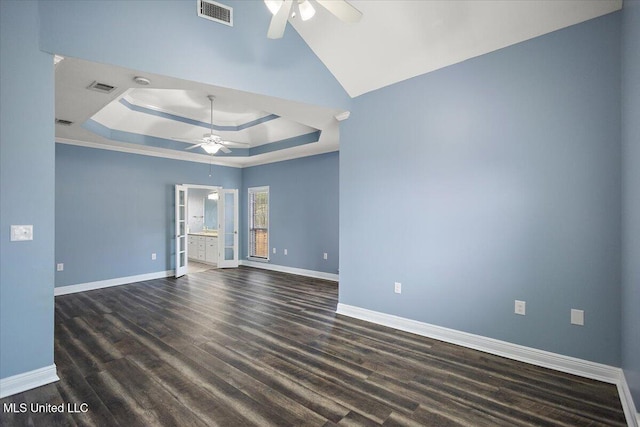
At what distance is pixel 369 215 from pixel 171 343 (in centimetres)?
262

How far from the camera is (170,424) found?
1977mm

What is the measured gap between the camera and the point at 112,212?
5.87 metres

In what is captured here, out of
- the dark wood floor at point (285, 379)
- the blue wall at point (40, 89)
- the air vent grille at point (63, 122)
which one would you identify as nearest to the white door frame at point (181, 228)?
the air vent grille at point (63, 122)

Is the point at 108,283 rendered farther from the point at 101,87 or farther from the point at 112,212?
the point at 101,87

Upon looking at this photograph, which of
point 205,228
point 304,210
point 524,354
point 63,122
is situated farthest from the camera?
point 205,228

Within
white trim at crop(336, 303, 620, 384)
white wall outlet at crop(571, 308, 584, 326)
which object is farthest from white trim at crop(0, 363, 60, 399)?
white wall outlet at crop(571, 308, 584, 326)

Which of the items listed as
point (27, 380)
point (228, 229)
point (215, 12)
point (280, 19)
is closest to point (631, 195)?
point (280, 19)

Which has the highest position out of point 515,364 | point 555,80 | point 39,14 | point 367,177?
point 39,14

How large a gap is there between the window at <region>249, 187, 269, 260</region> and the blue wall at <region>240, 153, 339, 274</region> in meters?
0.21

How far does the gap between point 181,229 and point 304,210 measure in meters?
2.66

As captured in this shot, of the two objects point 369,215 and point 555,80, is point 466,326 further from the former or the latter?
point 555,80

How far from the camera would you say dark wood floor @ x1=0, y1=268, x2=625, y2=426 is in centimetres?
206

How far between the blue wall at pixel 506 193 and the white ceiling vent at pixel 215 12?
180 cm

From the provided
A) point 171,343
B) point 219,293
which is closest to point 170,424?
point 171,343
